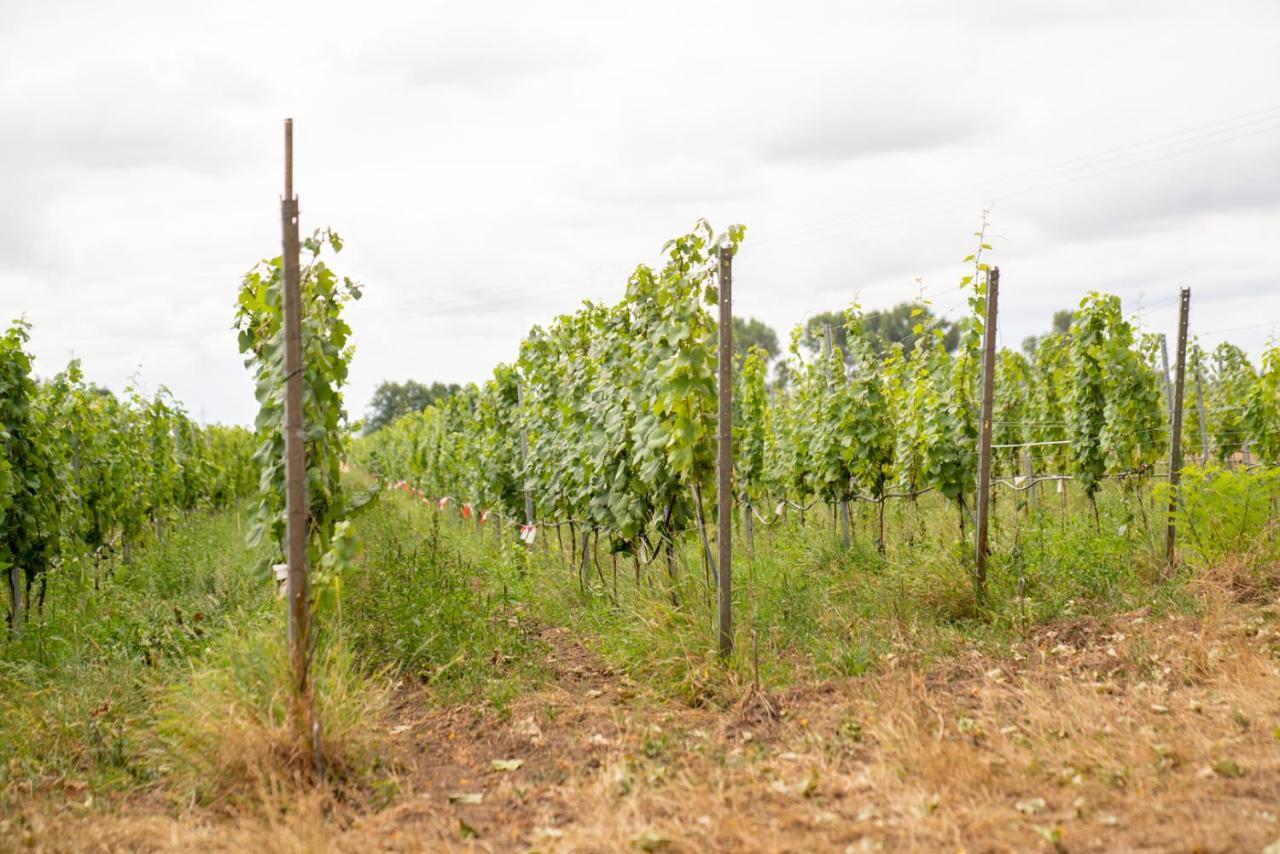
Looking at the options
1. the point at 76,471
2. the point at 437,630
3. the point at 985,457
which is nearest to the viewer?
the point at 437,630

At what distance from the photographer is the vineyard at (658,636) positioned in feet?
13.6

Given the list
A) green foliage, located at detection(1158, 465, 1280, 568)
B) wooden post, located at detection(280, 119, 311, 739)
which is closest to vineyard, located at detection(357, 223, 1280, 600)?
green foliage, located at detection(1158, 465, 1280, 568)

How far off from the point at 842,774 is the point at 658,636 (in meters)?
2.06

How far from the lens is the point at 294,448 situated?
451 cm

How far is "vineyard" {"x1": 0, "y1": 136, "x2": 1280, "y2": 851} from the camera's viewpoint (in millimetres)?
4156

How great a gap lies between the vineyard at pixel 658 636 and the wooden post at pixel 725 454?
0.03 metres

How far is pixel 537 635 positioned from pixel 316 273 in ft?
12.0

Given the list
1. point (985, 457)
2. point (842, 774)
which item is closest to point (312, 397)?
point (842, 774)

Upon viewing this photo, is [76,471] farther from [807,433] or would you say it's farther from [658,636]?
[807,433]

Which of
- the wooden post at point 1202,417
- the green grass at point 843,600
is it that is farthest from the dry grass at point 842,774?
the wooden post at point 1202,417

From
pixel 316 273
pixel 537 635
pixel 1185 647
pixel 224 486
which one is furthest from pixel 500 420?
pixel 224 486

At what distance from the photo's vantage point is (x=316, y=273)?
5516mm

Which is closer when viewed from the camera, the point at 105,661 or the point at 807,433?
the point at 105,661

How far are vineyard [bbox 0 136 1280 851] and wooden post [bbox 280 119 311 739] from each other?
0.05 feet
